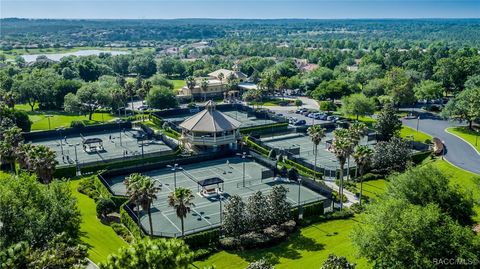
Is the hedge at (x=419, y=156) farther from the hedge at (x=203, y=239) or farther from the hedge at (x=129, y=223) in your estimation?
the hedge at (x=129, y=223)

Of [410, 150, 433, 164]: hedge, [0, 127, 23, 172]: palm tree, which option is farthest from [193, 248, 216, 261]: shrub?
[410, 150, 433, 164]: hedge

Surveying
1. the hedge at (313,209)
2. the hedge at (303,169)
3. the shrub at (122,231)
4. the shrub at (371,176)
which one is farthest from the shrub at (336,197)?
the shrub at (122,231)

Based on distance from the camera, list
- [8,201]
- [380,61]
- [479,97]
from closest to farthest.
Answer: [8,201], [479,97], [380,61]

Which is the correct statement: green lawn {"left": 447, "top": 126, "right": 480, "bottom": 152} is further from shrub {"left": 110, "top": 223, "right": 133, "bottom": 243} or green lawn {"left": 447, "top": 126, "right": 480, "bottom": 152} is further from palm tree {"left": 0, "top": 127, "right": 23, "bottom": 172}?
palm tree {"left": 0, "top": 127, "right": 23, "bottom": 172}

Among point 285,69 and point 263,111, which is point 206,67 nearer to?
point 285,69

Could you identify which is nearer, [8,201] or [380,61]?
[8,201]

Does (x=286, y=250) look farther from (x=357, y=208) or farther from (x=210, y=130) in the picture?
(x=210, y=130)

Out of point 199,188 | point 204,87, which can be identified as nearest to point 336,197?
point 199,188

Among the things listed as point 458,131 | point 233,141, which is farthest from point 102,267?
point 458,131

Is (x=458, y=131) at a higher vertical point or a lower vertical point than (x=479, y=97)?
lower
